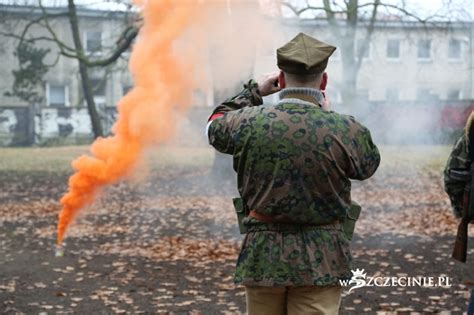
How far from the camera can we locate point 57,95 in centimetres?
4597

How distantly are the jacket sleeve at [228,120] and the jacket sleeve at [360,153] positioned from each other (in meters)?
0.62

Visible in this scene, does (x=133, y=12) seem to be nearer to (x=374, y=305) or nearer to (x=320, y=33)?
(x=320, y=33)

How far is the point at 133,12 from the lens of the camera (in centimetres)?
1916

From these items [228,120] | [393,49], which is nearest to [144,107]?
[228,120]

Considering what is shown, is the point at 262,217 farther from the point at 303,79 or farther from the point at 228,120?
the point at 303,79

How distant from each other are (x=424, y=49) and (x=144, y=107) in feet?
40.4

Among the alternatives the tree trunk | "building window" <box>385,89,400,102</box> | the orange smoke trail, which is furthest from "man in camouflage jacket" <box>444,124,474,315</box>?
the tree trunk

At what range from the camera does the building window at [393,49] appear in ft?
64.2

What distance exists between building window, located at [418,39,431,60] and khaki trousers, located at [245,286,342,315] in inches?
583

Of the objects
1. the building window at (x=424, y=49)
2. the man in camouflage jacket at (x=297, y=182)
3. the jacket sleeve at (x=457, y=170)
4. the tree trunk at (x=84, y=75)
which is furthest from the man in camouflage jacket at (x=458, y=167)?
the tree trunk at (x=84, y=75)

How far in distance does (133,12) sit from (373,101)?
716 cm

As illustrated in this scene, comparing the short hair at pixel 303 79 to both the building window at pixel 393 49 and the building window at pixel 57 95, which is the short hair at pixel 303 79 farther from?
the building window at pixel 57 95

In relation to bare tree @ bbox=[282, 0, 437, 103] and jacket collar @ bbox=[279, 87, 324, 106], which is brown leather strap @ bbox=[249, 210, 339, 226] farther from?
bare tree @ bbox=[282, 0, 437, 103]

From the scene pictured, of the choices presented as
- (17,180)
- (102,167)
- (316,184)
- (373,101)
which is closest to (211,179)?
(373,101)
